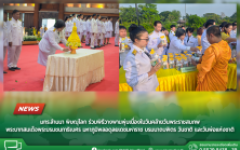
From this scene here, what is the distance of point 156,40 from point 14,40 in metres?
2.33

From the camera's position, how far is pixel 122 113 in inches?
117

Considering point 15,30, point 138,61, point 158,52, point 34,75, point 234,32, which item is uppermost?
point 15,30

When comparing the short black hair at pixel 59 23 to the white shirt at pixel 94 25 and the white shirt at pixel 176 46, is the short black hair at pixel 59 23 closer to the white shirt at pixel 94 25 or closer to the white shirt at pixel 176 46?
the white shirt at pixel 94 25

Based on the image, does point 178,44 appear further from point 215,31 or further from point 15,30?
point 15,30

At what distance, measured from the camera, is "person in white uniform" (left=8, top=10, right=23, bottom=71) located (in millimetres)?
3242

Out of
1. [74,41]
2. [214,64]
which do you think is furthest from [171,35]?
[74,41]

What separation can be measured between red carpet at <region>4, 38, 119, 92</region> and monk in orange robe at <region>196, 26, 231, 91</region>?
41.8 inches

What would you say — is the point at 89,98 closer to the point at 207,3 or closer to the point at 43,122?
the point at 43,122

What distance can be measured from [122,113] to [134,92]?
291mm

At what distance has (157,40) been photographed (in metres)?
3.03

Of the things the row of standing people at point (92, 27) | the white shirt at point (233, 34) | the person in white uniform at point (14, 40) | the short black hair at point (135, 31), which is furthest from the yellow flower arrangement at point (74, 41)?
the white shirt at point (233, 34)

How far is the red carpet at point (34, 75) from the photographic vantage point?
312 cm

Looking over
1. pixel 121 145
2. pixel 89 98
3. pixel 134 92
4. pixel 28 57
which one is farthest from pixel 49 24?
pixel 121 145

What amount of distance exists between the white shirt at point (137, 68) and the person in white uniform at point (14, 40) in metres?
1.51
